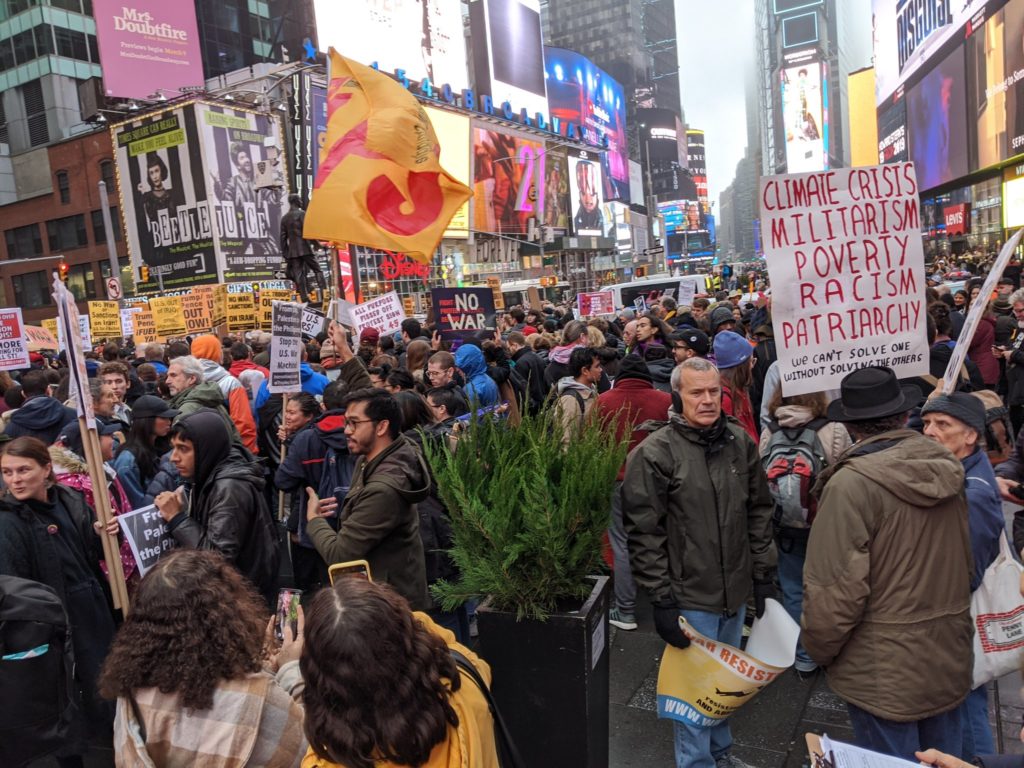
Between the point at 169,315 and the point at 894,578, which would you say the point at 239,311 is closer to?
the point at 169,315

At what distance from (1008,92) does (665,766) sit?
3368 cm

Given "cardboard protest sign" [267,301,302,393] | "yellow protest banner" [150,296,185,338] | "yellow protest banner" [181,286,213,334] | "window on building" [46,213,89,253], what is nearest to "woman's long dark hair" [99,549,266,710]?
"cardboard protest sign" [267,301,302,393]

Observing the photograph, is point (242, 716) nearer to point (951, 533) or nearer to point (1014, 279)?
point (951, 533)

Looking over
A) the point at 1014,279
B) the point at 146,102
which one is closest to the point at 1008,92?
the point at 1014,279

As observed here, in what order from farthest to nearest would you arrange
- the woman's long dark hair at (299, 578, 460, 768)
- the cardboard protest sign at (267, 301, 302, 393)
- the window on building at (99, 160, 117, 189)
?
the window on building at (99, 160, 117, 189)
the cardboard protest sign at (267, 301, 302, 393)
the woman's long dark hair at (299, 578, 460, 768)

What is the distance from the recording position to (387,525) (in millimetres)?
3373

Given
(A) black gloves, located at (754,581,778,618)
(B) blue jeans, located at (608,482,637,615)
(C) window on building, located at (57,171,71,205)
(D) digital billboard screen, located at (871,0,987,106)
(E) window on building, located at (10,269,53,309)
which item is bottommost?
(B) blue jeans, located at (608,482,637,615)

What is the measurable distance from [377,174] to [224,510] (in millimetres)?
4163

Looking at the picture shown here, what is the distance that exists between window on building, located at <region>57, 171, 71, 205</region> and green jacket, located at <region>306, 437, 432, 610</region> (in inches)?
1994

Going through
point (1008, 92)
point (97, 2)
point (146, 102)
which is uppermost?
point (97, 2)

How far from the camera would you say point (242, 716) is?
2.15 m

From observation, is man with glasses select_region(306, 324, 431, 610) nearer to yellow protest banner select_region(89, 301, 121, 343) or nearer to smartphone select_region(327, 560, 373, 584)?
smartphone select_region(327, 560, 373, 584)

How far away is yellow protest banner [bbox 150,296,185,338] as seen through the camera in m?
15.0

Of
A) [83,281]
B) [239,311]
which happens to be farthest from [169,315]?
[83,281]
